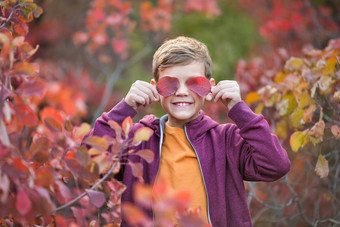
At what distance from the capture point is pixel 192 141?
2057 millimetres

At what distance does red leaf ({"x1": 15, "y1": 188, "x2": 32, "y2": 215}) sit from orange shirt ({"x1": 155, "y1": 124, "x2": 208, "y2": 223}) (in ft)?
2.72

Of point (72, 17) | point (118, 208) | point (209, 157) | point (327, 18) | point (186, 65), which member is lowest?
point (118, 208)

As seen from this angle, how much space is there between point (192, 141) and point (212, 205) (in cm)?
33

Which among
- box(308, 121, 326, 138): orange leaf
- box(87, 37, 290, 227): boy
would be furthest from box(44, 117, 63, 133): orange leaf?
box(308, 121, 326, 138): orange leaf

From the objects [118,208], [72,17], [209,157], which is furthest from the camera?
[72,17]

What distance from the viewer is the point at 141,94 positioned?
2.02 m

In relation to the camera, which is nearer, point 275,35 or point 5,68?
point 5,68

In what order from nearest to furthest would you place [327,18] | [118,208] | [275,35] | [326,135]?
[118,208] → [326,135] → [327,18] → [275,35]

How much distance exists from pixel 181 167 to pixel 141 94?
1.36ft

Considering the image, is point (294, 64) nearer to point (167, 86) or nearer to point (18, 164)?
point (167, 86)

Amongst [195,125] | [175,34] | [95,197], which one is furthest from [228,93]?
[175,34]

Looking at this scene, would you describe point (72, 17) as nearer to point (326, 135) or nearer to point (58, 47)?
point (58, 47)

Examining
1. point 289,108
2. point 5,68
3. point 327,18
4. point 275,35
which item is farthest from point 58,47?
point 5,68

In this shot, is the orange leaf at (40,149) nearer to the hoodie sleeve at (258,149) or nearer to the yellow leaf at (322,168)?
the hoodie sleeve at (258,149)
